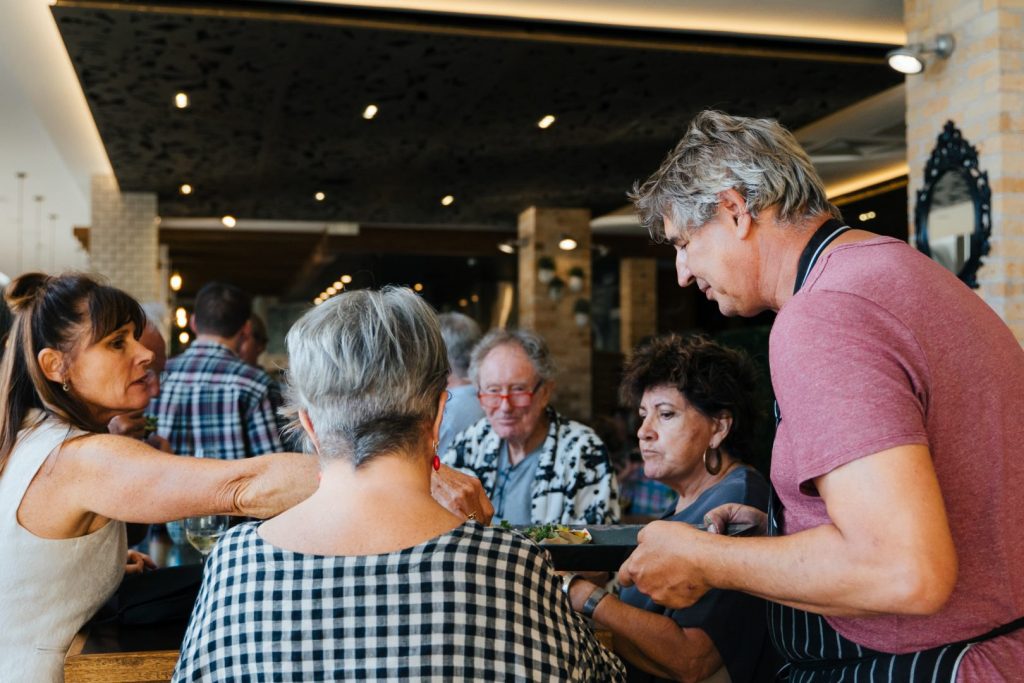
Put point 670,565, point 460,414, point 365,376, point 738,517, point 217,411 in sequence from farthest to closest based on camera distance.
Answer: point 217,411 → point 460,414 → point 738,517 → point 670,565 → point 365,376

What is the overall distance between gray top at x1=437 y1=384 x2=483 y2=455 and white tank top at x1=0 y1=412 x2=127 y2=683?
2.07m

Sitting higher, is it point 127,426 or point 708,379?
point 708,379

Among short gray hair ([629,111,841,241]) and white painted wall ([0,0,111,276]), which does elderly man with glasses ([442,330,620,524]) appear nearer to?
short gray hair ([629,111,841,241])

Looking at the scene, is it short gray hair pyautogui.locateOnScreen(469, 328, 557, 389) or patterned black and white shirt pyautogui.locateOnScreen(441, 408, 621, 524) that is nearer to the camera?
patterned black and white shirt pyautogui.locateOnScreen(441, 408, 621, 524)

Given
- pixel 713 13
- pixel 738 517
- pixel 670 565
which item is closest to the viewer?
pixel 670 565

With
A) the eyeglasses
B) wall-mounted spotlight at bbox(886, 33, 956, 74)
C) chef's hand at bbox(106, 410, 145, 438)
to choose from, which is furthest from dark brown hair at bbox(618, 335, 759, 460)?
wall-mounted spotlight at bbox(886, 33, 956, 74)

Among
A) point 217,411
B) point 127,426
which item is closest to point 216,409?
point 217,411

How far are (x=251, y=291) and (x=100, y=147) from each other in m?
13.1

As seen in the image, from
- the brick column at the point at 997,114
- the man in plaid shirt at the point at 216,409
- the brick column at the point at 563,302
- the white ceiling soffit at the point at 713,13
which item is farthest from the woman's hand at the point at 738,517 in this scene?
the brick column at the point at 563,302

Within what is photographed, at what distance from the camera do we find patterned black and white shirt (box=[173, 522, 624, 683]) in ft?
4.23

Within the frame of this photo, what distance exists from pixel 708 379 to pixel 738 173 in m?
1.10

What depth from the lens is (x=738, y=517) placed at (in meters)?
2.03

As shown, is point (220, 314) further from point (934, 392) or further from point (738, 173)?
point (934, 392)

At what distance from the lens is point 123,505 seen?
1841 millimetres
